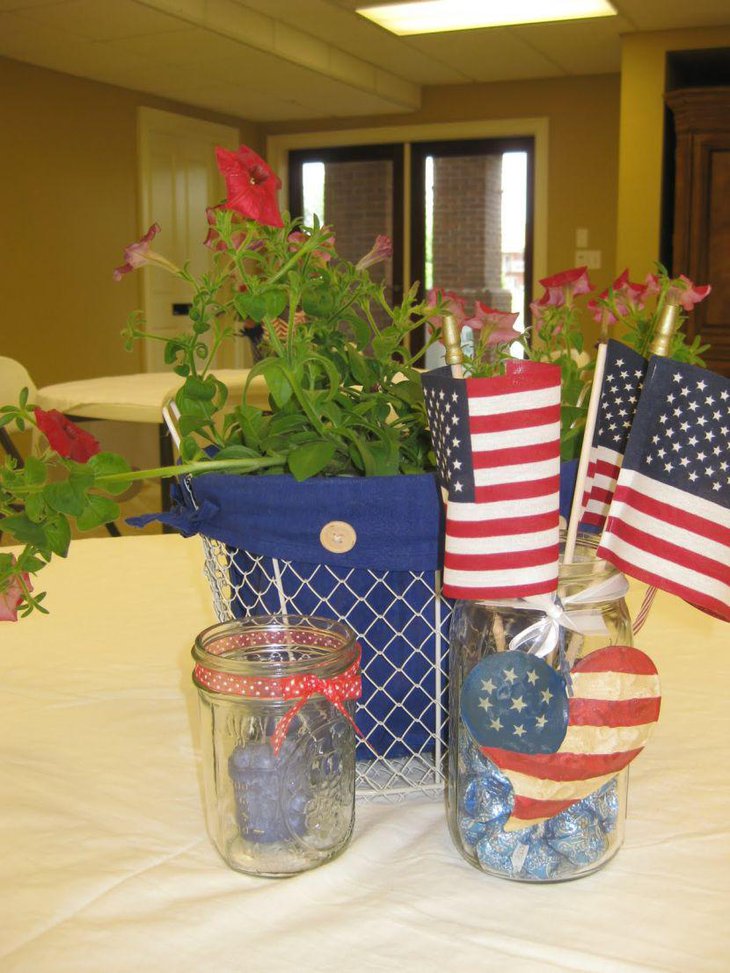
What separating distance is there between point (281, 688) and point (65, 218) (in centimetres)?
587

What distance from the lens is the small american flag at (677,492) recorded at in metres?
0.47

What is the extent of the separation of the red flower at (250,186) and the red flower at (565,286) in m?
0.19

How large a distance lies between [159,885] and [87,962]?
2.6 inches

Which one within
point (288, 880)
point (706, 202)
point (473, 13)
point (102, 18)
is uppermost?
point (473, 13)

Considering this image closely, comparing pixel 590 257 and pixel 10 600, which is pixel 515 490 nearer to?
pixel 10 600

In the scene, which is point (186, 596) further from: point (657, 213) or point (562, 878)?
point (657, 213)

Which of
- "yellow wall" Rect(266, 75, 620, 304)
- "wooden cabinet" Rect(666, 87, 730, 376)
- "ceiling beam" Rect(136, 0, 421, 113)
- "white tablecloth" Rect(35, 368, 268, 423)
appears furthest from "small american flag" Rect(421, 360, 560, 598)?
"yellow wall" Rect(266, 75, 620, 304)

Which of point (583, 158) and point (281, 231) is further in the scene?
point (583, 158)

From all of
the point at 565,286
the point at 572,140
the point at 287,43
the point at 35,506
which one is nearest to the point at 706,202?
the point at 572,140

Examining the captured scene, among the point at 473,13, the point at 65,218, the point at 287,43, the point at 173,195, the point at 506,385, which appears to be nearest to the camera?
the point at 506,385

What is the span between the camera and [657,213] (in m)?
5.20

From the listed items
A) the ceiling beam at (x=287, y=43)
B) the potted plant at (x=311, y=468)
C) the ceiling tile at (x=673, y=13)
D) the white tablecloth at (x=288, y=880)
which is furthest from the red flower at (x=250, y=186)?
the ceiling tile at (x=673, y=13)

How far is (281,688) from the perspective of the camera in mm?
489

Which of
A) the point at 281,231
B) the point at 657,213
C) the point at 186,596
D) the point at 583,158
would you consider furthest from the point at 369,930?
the point at 583,158
